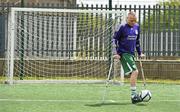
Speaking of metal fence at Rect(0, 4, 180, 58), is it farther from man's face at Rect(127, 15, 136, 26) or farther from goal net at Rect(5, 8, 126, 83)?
man's face at Rect(127, 15, 136, 26)

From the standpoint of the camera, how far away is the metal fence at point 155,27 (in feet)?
60.8

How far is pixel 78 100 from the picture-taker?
465 inches

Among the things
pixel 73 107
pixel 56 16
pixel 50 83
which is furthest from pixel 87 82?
pixel 73 107

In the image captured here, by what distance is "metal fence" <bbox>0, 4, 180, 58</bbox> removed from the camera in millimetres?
18531

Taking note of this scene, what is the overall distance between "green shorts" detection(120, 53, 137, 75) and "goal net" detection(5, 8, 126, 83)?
6.52 m

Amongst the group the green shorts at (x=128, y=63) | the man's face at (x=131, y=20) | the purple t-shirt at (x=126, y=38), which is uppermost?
the man's face at (x=131, y=20)

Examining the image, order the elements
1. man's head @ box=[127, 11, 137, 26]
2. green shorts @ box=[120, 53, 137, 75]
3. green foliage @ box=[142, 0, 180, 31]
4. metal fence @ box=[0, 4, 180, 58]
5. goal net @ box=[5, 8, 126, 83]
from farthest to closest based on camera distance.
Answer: green foliage @ box=[142, 0, 180, 31], metal fence @ box=[0, 4, 180, 58], goal net @ box=[5, 8, 126, 83], green shorts @ box=[120, 53, 137, 75], man's head @ box=[127, 11, 137, 26]

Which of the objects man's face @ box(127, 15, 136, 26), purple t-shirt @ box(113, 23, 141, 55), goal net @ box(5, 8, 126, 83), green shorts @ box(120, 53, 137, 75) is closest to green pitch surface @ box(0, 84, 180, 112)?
green shorts @ box(120, 53, 137, 75)

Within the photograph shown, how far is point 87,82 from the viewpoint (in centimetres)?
1742

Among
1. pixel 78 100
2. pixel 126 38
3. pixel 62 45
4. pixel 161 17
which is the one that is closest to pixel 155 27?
pixel 161 17

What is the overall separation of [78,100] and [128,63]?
4.97 feet

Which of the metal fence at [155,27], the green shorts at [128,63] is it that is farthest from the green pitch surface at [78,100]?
the metal fence at [155,27]

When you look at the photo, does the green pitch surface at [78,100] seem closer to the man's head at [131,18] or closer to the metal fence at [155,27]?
the man's head at [131,18]

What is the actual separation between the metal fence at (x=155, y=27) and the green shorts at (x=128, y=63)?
702cm
